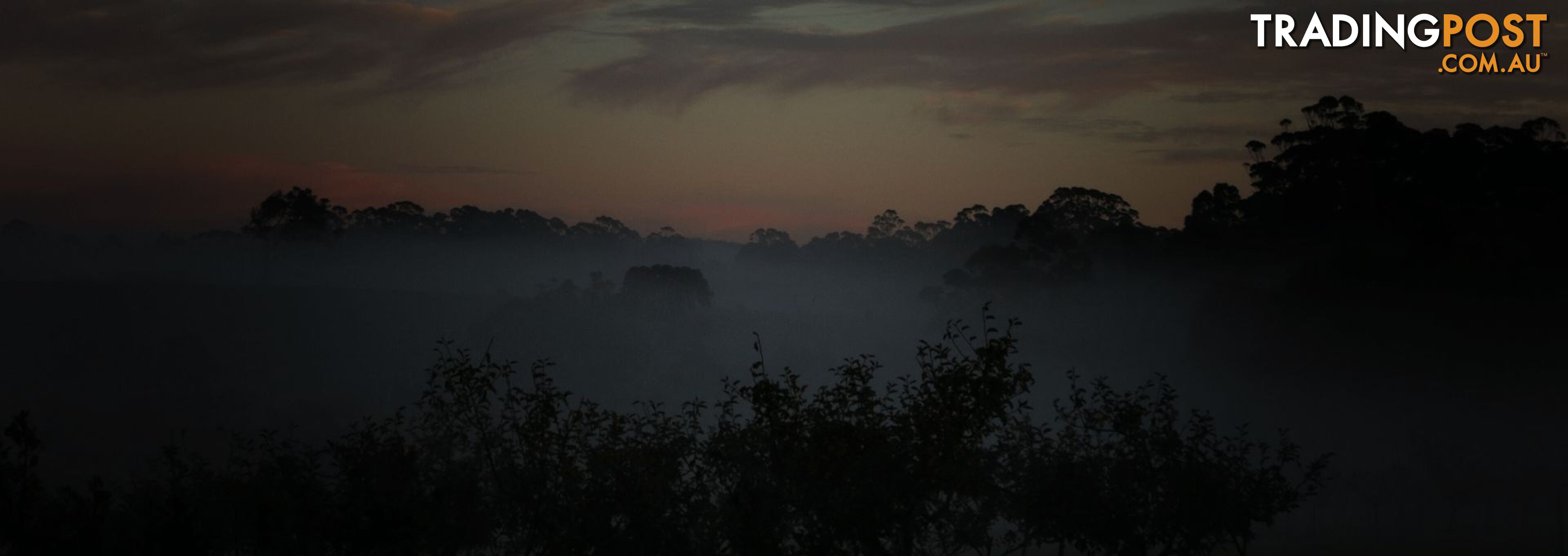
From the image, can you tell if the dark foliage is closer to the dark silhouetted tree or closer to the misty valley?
the misty valley

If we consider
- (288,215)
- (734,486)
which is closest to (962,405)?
(734,486)

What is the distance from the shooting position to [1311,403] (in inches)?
6599

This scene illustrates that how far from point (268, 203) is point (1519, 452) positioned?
546 feet

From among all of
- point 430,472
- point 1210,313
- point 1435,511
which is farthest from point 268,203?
point 430,472

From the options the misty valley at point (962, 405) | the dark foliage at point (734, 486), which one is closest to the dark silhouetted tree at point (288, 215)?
the misty valley at point (962, 405)

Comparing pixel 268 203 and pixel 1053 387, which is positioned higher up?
pixel 268 203

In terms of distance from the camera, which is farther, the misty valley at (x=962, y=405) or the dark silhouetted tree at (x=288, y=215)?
the dark silhouetted tree at (x=288, y=215)

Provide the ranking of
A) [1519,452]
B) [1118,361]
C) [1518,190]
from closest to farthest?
[1518,190] → [1519,452] → [1118,361]

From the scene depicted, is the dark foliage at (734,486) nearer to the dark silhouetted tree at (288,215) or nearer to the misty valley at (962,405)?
the misty valley at (962,405)

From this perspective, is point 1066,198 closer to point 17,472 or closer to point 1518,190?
point 1518,190

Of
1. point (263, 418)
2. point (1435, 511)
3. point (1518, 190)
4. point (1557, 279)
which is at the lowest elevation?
point (1435, 511)

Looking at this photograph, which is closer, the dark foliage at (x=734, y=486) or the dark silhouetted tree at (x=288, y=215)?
the dark foliage at (x=734, y=486)

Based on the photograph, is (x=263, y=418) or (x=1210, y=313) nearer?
(x=263, y=418)

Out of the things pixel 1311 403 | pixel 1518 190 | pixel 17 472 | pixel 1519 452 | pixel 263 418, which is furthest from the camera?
pixel 1311 403
